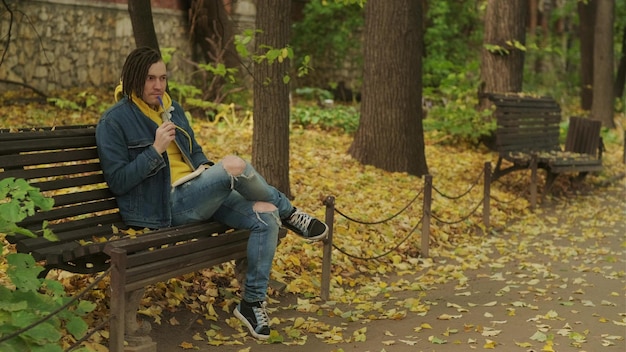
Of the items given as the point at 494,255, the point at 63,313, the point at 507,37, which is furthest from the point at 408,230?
the point at 507,37

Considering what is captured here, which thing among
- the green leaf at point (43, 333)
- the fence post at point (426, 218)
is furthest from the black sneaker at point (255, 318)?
the fence post at point (426, 218)

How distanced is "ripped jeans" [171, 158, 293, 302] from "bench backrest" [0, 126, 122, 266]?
443mm

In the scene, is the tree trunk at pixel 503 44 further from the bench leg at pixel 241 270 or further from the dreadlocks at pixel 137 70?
the dreadlocks at pixel 137 70

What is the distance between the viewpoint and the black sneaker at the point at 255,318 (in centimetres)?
611

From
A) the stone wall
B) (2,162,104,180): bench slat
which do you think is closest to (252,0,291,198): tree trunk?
(2,162,104,180): bench slat

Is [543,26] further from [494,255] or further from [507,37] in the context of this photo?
[494,255]

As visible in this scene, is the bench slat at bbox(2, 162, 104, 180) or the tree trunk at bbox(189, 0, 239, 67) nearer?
the bench slat at bbox(2, 162, 104, 180)

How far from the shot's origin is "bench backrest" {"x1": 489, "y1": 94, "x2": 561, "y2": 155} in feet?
43.6

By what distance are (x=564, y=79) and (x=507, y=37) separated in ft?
67.0

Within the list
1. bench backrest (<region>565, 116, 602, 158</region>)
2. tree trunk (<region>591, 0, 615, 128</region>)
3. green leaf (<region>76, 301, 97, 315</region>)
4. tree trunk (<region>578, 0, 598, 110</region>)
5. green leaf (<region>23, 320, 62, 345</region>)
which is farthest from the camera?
tree trunk (<region>578, 0, 598, 110</region>)

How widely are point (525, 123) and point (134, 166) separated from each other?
9.31m

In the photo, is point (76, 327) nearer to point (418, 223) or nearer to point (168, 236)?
point (168, 236)

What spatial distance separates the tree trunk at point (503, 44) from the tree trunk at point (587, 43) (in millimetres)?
10291

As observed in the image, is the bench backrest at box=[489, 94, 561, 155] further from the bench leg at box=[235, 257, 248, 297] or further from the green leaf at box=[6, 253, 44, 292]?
the green leaf at box=[6, 253, 44, 292]
